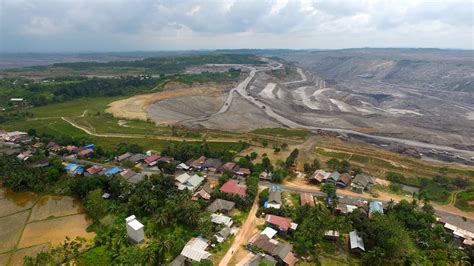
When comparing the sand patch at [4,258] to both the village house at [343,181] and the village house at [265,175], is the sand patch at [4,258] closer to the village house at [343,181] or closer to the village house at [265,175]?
the village house at [265,175]

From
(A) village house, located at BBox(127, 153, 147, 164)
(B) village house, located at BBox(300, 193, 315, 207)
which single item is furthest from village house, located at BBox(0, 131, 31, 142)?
(B) village house, located at BBox(300, 193, 315, 207)

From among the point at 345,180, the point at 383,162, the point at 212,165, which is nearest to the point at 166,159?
the point at 212,165

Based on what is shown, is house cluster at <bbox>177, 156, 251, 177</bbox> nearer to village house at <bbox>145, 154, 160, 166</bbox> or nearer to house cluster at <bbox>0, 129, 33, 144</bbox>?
village house at <bbox>145, 154, 160, 166</bbox>

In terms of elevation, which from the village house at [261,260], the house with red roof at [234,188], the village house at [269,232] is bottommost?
the village house at [261,260]

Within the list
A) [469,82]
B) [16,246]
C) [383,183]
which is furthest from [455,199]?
[469,82]

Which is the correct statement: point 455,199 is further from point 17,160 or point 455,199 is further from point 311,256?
point 17,160

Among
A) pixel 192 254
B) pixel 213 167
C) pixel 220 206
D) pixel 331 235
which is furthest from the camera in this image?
pixel 213 167

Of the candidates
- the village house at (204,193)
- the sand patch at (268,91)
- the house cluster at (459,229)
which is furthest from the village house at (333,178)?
the sand patch at (268,91)

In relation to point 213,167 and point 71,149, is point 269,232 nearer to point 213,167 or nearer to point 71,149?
point 213,167
